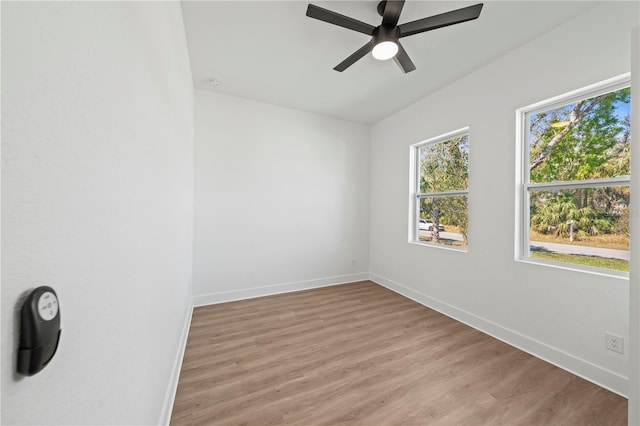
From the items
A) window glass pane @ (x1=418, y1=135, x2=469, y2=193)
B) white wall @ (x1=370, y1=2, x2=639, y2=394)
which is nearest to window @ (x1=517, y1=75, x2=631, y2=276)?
white wall @ (x1=370, y1=2, x2=639, y2=394)

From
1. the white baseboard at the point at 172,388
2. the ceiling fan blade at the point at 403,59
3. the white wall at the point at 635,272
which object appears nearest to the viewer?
the white wall at the point at 635,272

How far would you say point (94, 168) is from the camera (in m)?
0.55

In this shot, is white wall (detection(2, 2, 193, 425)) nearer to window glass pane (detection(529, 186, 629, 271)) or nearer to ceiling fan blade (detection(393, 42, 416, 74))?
ceiling fan blade (detection(393, 42, 416, 74))

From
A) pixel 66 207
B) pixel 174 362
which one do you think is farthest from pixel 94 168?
pixel 174 362

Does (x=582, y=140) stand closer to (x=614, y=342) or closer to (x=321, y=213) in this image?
(x=614, y=342)

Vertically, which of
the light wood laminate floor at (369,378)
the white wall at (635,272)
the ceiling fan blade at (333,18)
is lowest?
the light wood laminate floor at (369,378)

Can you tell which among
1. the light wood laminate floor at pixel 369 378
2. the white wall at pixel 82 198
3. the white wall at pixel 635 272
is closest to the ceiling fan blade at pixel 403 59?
the white wall at pixel 635 272

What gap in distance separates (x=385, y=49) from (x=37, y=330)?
→ 231cm

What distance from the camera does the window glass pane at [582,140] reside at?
1755 mm

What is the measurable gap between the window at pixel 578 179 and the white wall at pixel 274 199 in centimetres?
225

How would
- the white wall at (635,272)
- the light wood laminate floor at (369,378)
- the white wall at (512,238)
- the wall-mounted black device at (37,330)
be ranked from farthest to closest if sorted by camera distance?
1. the white wall at (512,238)
2. the light wood laminate floor at (369,378)
3. the white wall at (635,272)
4. the wall-mounted black device at (37,330)

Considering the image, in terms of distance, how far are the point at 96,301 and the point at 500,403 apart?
2.18m

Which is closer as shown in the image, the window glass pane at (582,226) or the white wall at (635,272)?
the white wall at (635,272)

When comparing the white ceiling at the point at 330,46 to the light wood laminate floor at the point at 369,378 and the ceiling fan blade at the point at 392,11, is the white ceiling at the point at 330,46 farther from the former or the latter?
the light wood laminate floor at the point at 369,378
